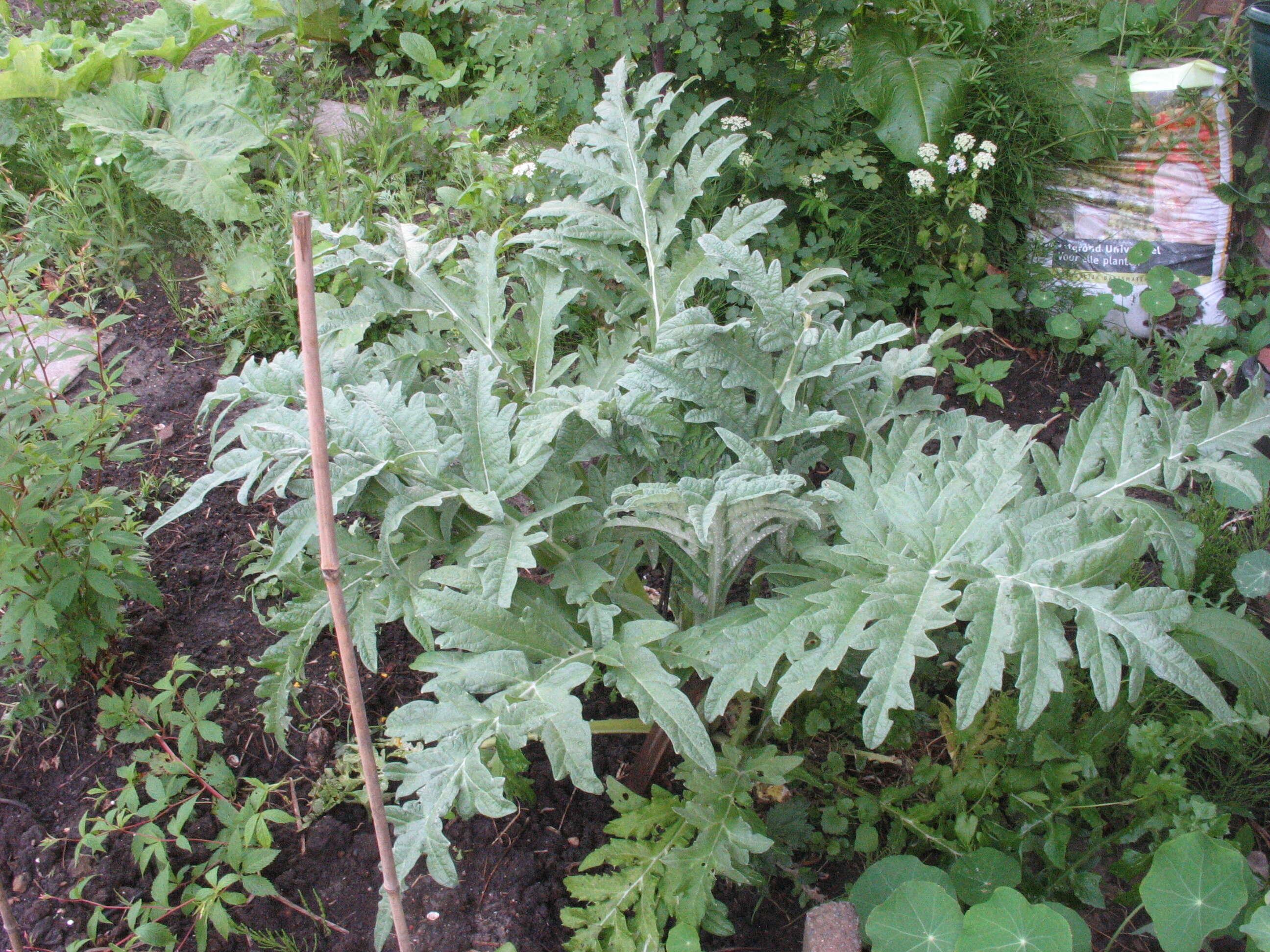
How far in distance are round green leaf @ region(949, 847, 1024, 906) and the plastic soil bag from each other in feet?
7.38

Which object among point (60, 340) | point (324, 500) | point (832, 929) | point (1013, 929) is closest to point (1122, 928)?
point (1013, 929)

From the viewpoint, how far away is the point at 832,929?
170cm

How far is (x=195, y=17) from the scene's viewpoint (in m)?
3.54

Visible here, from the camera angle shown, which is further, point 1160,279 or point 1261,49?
point 1160,279

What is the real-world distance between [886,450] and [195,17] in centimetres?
328

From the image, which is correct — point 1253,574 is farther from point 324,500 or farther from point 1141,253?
point 324,500

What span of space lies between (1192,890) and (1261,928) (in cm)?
16

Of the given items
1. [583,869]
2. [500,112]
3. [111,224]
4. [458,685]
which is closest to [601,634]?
[458,685]

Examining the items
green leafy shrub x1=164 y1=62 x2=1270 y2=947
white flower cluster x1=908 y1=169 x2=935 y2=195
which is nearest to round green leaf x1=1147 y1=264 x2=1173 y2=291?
white flower cluster x1=908 y1=169 x2=935 y2=195

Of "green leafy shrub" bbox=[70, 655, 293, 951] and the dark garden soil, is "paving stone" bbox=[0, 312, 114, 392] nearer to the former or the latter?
the dark garden soil

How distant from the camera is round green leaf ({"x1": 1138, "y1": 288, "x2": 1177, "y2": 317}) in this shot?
3.10m

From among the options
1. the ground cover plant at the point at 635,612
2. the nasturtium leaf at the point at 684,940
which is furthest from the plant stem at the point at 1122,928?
the nasturtium leaf at the point at 684,940

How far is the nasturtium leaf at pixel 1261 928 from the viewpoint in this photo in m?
1.45

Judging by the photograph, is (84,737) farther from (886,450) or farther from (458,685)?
(886,450)
